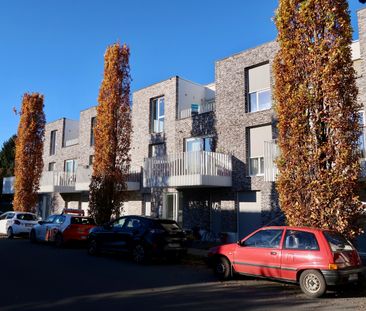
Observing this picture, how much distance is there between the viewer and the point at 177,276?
10.9 m

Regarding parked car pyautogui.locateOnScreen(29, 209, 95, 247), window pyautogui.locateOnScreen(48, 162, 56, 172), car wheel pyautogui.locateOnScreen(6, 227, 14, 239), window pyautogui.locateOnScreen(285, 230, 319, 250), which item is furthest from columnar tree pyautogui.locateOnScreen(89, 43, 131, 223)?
window pyautogui.locateOnScreen(48, 162, 56, 172)

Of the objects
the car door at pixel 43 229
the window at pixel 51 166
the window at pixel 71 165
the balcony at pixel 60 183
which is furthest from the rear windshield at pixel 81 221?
the window at pixel 51 166

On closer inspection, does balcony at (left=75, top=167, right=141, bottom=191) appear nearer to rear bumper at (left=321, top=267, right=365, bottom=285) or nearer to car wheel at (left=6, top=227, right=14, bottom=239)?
car wheel at (left=6, top=227, right=14, bottom=239)

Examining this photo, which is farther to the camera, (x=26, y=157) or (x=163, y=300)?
(x=26, y=157)

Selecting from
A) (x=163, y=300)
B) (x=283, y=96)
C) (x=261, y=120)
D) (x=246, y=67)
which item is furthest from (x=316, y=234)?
(x=246, y=67)

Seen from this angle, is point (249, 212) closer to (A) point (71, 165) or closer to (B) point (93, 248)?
(B) point (93, 248)

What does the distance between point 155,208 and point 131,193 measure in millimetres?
2747

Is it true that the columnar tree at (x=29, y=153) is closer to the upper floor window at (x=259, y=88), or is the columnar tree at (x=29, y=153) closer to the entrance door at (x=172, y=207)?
the entrance door at (x=172, y=207)

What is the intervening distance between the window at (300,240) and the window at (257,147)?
30.0ft

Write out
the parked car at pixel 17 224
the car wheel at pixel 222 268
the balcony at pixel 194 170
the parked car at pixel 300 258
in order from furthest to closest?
1. the parked car at pixel 17 224
2. the balcony at pixel 194 170
3. the car wheel at pixel 222 268
4. the parked car at pixel 300 258

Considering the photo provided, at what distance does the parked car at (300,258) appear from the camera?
8.41 metres

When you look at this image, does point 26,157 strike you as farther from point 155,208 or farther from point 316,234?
point 316,234

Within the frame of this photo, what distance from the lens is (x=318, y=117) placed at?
1103 cm

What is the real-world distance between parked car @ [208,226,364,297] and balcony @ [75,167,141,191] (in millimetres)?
14145
